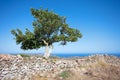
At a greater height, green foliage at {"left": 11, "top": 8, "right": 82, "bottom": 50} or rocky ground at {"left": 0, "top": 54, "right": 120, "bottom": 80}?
green foliage at {"left": 11, "top": 8, "right": 82, "bottom": 50}

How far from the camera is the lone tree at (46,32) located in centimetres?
3831

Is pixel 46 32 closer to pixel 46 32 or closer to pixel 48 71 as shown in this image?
pixel 46 32

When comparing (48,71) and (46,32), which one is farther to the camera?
(46,32)

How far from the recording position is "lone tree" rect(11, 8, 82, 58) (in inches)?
1508

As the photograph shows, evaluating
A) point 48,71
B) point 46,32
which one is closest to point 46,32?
point 46,32

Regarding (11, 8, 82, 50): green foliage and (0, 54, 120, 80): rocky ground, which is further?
(11, 8, 82, 50): green foliage

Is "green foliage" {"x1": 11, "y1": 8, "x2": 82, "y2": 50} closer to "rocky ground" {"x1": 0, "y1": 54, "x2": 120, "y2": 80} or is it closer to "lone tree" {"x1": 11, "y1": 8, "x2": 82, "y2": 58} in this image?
"lone tree" {"x1": 11, "y1": 8, "x2": 82, "y2": 58}

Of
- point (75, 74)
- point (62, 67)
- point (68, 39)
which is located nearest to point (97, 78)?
point (75, 74)

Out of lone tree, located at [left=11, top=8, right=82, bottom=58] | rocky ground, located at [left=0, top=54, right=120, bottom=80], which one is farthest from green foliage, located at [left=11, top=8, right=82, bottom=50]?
rocky ground, located at [left=0, top=54, right=120, bottom=80]

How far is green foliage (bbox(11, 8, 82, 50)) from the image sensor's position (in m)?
38.3

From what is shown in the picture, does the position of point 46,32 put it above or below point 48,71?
above

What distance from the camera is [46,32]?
38719 mm

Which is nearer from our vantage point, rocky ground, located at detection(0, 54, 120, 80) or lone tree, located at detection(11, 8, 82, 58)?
rocky ground, located at detection(0, 54, 120, 80)

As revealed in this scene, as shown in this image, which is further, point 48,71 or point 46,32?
point 46,32
